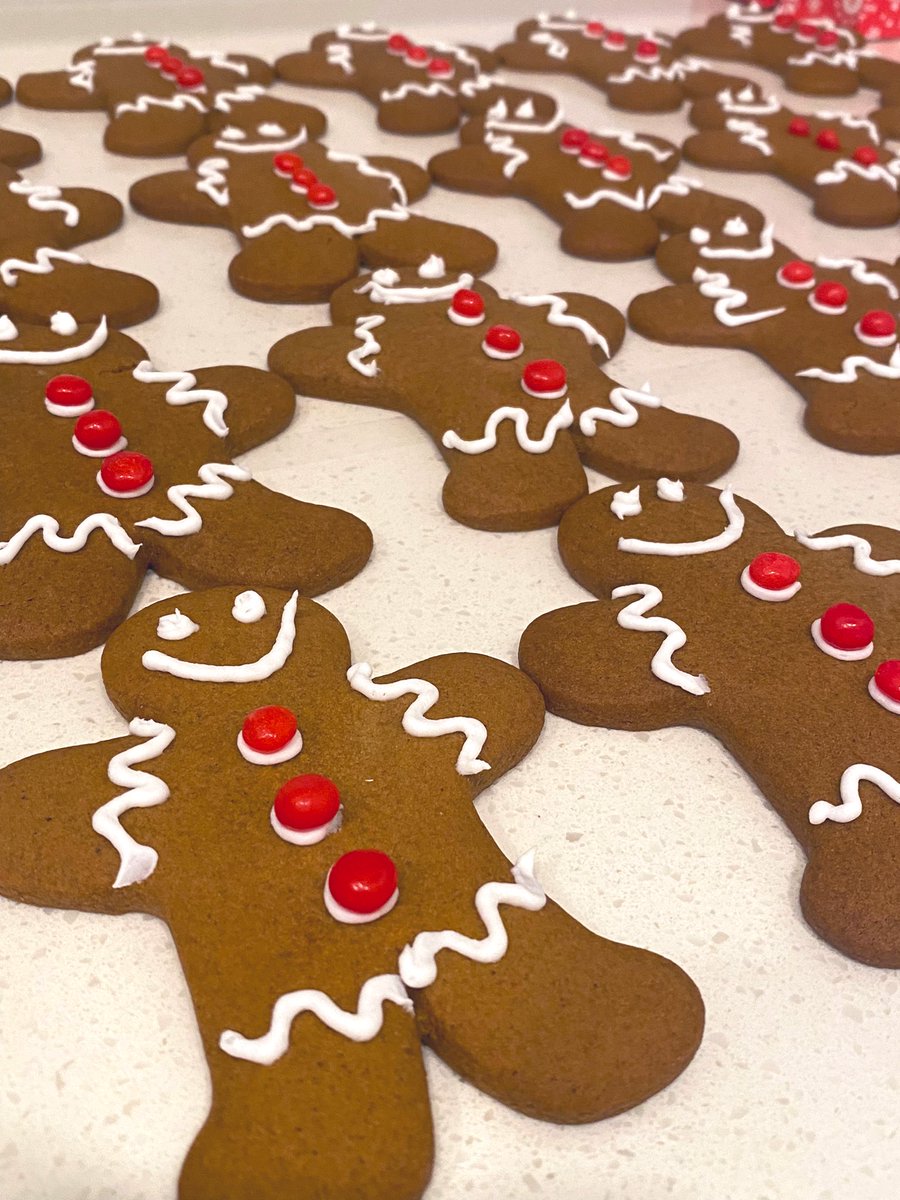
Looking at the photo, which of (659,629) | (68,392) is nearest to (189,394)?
(68,392)

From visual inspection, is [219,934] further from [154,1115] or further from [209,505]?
[209,505]

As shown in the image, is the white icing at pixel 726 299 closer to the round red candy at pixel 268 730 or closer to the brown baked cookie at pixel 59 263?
the brown baked cookie at pixel 59 263

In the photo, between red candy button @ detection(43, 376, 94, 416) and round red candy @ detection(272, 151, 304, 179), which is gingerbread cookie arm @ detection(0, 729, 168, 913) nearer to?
red candy button @ detection(43, 376, 94, 416)

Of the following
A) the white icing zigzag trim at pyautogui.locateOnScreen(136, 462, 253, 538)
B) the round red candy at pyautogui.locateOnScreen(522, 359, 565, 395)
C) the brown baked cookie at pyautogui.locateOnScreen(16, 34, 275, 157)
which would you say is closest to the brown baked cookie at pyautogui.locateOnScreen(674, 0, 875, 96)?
the brown baked cookie at pyautogui.locateOnScreen(16, 34, 275, 157)

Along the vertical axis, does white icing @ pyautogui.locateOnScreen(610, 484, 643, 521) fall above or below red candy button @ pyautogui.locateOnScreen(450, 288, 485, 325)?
below

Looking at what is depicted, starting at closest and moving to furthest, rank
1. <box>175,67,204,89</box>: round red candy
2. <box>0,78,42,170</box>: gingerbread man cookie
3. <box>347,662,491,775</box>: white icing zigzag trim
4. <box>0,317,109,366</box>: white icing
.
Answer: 1. <box>347,662,491,775</box>: white icing zigzag trim
2. <box>0,317,109,366</box>: white icing
3. <box>0,78,42,170</box>: gingerbread man cookie
4. <box>175,67,204,89</box>: round red candy

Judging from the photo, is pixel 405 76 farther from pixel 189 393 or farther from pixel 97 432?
pixel 97 432
